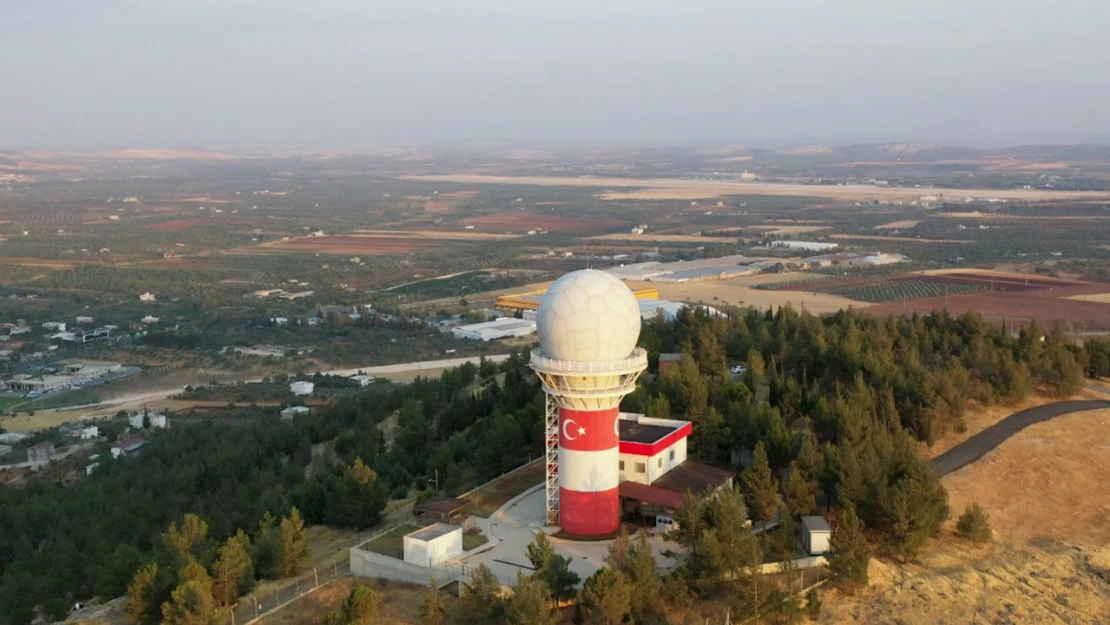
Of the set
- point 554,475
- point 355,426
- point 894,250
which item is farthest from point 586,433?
point 894,250

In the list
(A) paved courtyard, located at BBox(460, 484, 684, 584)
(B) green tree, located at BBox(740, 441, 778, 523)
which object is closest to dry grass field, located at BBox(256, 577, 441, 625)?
(A) paved courtyard, located at BBox(460, 484, 684, 584)

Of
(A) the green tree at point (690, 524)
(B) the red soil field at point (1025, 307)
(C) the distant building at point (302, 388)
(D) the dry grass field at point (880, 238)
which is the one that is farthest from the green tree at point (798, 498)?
(D) the dry grass field at point (880, 238)

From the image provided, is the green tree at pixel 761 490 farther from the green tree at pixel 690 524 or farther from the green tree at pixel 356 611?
the green tree at pixel 356 611

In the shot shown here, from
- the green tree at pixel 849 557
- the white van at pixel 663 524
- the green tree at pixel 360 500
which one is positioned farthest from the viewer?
the green tree at pixel 360 500

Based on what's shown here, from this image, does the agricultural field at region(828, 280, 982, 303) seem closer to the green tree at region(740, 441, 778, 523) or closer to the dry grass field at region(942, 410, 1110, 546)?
the dry grass field at region(942, 410, 1110, 546)

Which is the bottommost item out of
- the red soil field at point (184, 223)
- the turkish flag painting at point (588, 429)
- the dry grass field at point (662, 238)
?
the red soil field at point (184, 223)

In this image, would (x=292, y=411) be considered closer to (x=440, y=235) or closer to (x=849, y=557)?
(x=849, y=557)

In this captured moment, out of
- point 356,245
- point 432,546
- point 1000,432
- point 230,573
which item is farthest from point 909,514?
point 356,245
